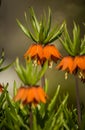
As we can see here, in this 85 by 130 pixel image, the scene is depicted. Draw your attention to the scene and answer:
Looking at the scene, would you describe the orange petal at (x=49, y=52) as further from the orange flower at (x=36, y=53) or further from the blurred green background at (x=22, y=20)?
the blurred green background at (x=22, y=20)

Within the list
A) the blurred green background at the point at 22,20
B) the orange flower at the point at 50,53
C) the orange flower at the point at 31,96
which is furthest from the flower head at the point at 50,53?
the blurred green background at the point at 22,20

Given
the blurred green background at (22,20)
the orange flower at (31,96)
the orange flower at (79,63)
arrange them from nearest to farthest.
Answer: the orange flower at (31,96)
the orange flower at (79,63)
the blurred green background at (22,20)

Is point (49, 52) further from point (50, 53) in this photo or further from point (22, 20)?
point (22, 20)

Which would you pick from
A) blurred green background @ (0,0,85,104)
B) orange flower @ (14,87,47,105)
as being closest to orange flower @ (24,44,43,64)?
orange flower @ (14,87,47,105)

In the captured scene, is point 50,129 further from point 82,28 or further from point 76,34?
point 82,28

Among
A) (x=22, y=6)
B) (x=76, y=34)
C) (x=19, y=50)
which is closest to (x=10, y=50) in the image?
(x=19, y=50)

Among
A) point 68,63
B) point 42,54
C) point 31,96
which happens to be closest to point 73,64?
point 68,63

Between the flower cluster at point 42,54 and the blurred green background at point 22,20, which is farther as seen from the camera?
the blurred green background at point 22,20

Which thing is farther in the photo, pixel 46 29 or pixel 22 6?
pixel 22 6
